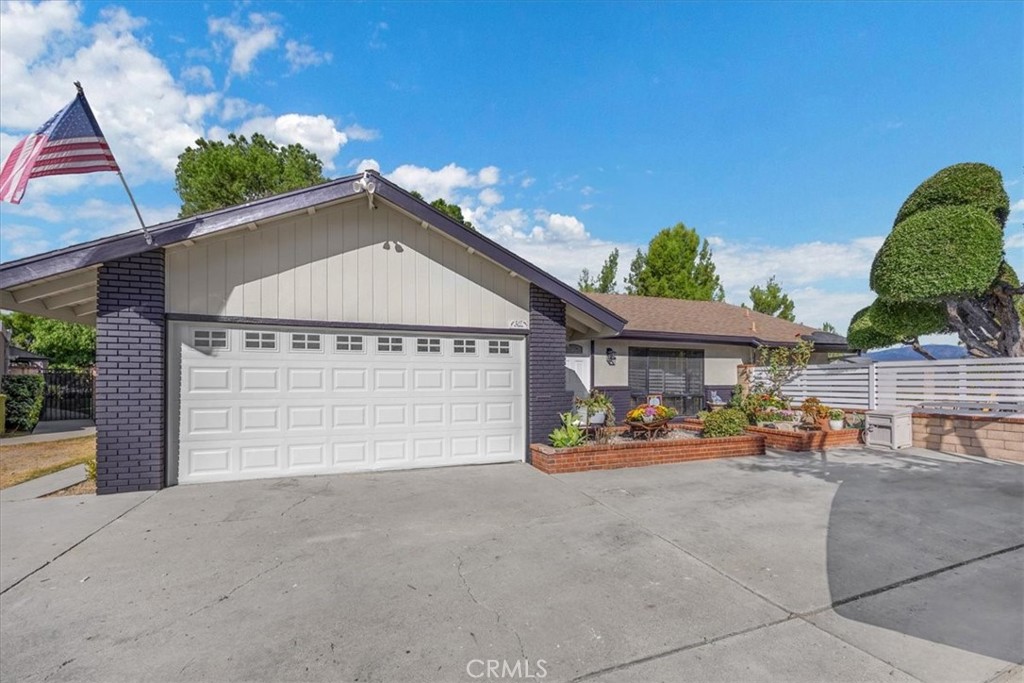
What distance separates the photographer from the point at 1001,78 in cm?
749

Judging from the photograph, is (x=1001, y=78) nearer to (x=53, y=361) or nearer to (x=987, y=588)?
(x=987, y=588)

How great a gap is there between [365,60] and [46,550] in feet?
35.0

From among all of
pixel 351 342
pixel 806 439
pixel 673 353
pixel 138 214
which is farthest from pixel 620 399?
pixel 138 214

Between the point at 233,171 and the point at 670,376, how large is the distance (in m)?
18.7

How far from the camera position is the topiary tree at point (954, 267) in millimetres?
8586

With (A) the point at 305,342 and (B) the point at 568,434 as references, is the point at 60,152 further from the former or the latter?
(B) the point at 568,434

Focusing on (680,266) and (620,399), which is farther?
(680,266)

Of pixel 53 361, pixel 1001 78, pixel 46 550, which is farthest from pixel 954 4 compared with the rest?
pixel 53 361

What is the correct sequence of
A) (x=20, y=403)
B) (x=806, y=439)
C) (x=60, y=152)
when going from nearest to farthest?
(x=60, y=152)
(x=806, y=439)
(x=20, y=403)

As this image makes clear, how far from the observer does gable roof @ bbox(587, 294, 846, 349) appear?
12578mm

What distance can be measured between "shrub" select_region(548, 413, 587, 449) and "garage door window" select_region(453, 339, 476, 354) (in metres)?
1.99

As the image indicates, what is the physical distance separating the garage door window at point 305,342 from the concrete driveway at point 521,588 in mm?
2024

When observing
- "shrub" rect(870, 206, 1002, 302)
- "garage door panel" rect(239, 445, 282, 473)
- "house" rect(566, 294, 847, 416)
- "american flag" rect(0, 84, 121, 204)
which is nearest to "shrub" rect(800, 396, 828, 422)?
"shrub" rect(870, 206, 1002, 302)

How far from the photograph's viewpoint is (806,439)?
30.5ft
